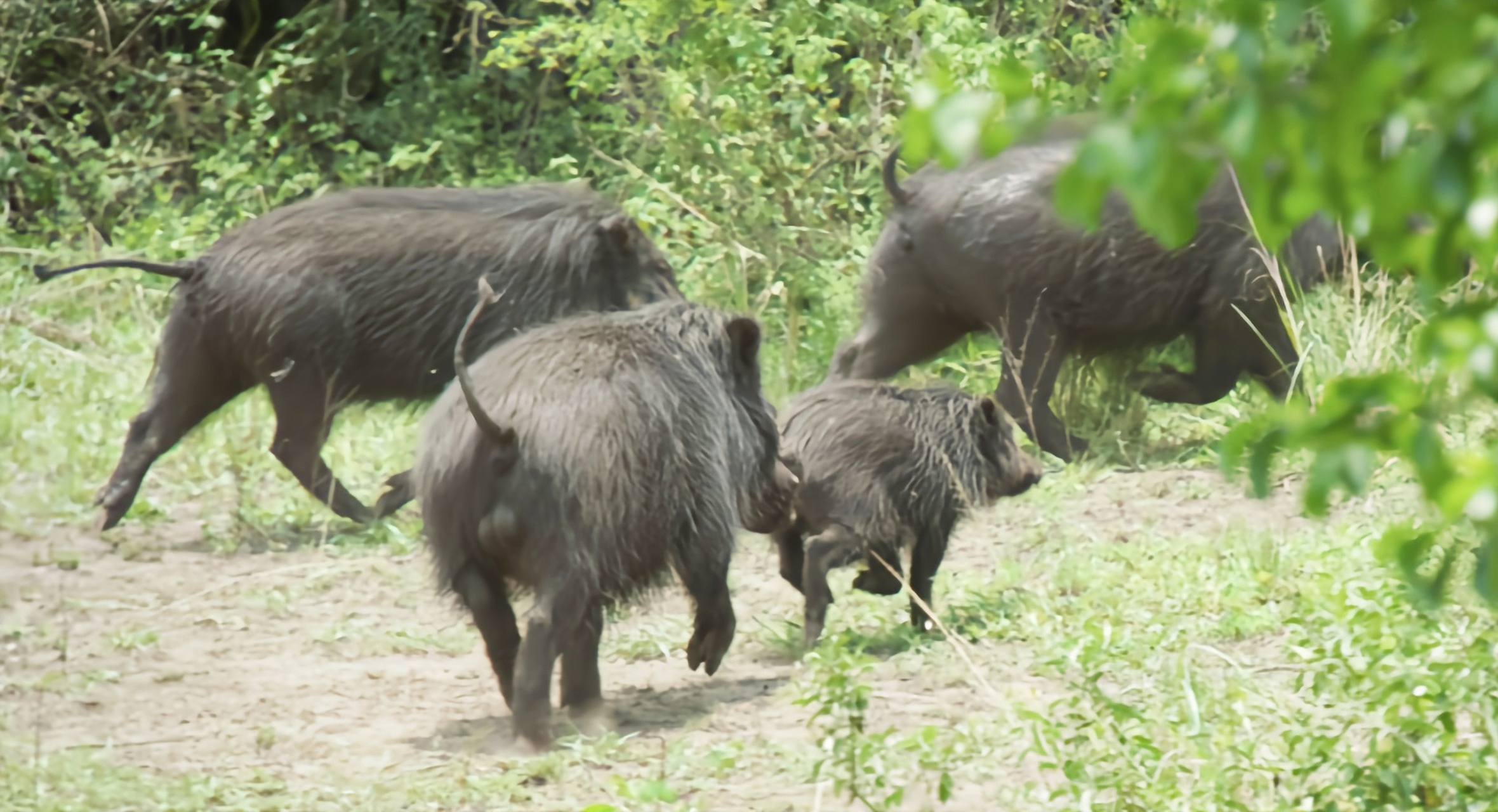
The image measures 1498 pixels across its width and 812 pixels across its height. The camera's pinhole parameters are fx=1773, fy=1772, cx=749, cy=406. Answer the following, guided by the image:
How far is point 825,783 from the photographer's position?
3.39 m

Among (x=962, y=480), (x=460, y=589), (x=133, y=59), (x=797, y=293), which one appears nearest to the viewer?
(x=460, y=589)

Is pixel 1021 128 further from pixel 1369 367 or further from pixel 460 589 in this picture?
pixel 1369 367

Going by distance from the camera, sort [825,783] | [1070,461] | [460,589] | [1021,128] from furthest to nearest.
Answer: [1070,461] → [460,589] → [825,783] → [1021,128]

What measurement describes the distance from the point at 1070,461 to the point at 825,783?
3.41 m

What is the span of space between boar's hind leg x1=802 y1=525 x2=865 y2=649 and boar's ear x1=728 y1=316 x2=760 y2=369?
58 centimetres

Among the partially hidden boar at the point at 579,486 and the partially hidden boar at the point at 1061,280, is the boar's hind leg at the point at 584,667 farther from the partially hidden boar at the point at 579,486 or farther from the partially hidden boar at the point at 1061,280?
the partially hidden boar at the point at 1061,280

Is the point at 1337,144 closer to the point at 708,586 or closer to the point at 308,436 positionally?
the point at 708,586

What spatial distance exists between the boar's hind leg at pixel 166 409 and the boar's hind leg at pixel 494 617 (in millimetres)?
2533

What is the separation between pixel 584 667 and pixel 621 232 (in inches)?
87.7

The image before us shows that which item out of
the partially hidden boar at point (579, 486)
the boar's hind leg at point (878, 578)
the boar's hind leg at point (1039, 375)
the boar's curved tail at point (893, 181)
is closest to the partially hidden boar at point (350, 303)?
the boar's curved tail at point (893, 181)

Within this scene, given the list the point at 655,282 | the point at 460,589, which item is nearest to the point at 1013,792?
the point at 460,589

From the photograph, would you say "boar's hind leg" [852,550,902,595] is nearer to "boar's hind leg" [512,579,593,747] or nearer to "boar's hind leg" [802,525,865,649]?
"boar's hind leg" [802,525,865,649]

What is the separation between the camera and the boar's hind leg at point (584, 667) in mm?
3844

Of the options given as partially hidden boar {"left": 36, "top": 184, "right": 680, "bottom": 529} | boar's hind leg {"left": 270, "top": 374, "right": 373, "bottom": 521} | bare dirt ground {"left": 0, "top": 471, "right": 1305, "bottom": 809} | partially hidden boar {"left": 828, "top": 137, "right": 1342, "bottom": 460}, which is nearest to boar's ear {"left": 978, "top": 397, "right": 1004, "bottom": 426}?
bare dirt ground {"left": 0, "top": 471, "right": 1305, "bottom": 809}
